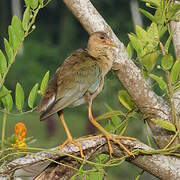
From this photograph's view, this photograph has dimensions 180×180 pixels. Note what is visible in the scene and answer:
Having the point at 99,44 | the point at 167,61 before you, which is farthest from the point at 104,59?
the point at 167,61

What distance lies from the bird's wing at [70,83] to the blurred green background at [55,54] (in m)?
6.05

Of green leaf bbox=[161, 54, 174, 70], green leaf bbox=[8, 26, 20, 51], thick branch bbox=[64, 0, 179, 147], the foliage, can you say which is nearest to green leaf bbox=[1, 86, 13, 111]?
the foliage

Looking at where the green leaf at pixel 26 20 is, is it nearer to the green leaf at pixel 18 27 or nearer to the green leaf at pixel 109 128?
the green leaf at pixel 18 27

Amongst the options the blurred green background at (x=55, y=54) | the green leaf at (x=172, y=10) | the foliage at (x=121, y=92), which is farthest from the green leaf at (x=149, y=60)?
the blurred green background at (x=55, y=54)

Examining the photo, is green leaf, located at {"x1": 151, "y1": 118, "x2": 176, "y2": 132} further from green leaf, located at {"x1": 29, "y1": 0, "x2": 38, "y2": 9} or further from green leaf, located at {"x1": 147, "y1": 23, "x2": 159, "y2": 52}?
green leaf, located at {"x1": 29, "y1": 0, "x2": 38, "y2": 9}

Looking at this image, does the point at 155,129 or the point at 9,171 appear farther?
the point at 155,129

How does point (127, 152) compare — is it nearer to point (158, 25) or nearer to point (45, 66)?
point (158, 25)

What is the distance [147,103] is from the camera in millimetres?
1881

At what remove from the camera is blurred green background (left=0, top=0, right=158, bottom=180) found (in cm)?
1017

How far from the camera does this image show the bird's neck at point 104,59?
205cm

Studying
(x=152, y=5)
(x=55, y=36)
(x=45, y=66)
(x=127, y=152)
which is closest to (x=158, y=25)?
(x=152, y=5)

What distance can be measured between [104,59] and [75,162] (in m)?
0.41

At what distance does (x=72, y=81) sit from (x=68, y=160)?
0.79ft

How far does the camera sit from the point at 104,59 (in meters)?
2.10
